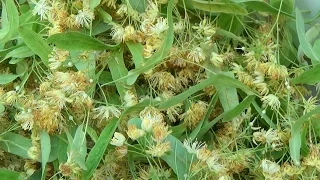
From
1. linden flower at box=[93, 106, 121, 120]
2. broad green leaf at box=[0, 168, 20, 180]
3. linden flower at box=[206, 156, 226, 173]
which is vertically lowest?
broad green leaf at box=[0, 168, 20, 180]

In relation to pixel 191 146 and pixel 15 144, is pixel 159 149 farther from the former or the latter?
pixel 15 144

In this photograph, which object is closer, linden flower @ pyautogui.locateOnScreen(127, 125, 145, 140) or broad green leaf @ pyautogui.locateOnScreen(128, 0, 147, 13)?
linden flower @ pyautogui.locateOnScreen(127, 125, 145, 140)

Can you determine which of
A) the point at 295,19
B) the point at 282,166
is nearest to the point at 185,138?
the point at 282,166

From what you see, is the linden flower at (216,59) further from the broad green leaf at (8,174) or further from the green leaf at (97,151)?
the broad green leaf at (8,174)

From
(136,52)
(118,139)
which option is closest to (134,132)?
(118,139)

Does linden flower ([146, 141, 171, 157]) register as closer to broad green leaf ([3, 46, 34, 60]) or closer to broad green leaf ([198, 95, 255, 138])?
broad green leaf ([198, 95, 255, 138])

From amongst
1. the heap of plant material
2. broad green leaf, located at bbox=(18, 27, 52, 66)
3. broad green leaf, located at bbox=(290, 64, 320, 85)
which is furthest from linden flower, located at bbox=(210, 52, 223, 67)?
broad green leaf, located at bbox=(18, 27, 52, 66)
